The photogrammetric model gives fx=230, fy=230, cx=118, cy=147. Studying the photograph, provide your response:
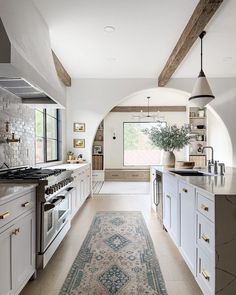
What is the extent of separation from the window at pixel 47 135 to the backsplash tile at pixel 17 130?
565 millimetres

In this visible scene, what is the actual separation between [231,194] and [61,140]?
449cm

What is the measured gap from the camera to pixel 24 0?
238 centimetres

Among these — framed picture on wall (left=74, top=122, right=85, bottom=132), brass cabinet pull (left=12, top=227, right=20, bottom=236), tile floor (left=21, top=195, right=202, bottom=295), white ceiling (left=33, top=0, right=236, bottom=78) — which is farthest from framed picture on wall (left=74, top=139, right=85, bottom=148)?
brass cabinet pull (left=12, top=227, right=20, bottom=236)

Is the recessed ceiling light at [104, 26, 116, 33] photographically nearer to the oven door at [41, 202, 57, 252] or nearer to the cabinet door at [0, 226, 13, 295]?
the oven door at [41, 202, 57, 252]

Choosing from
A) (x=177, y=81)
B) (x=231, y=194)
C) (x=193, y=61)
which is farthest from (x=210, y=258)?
(x=177, y=81)

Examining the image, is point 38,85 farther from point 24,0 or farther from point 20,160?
point 20,160

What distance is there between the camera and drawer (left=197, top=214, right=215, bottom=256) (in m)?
1.57

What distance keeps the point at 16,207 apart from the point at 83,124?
4185mm

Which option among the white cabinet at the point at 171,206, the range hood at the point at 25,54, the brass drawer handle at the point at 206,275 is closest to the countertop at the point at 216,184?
the white cabinet at the point at 171,206

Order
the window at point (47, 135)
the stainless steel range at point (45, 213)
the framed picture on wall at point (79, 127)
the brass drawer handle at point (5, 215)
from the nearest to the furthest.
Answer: the brass drawer handle at point (5, 215) → the stainless steel range at point (45, 213) → the window at point (47, 135) → the framed picture on wall at point (79, 127)

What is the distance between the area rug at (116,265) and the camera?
199cm

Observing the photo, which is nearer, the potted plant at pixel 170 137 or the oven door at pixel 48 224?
the oven door at pixel 48 224

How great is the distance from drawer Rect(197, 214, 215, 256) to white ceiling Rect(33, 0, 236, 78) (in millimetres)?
2456

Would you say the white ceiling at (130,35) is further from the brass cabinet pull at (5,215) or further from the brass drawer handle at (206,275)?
the brass drawer handle at (206,275)
